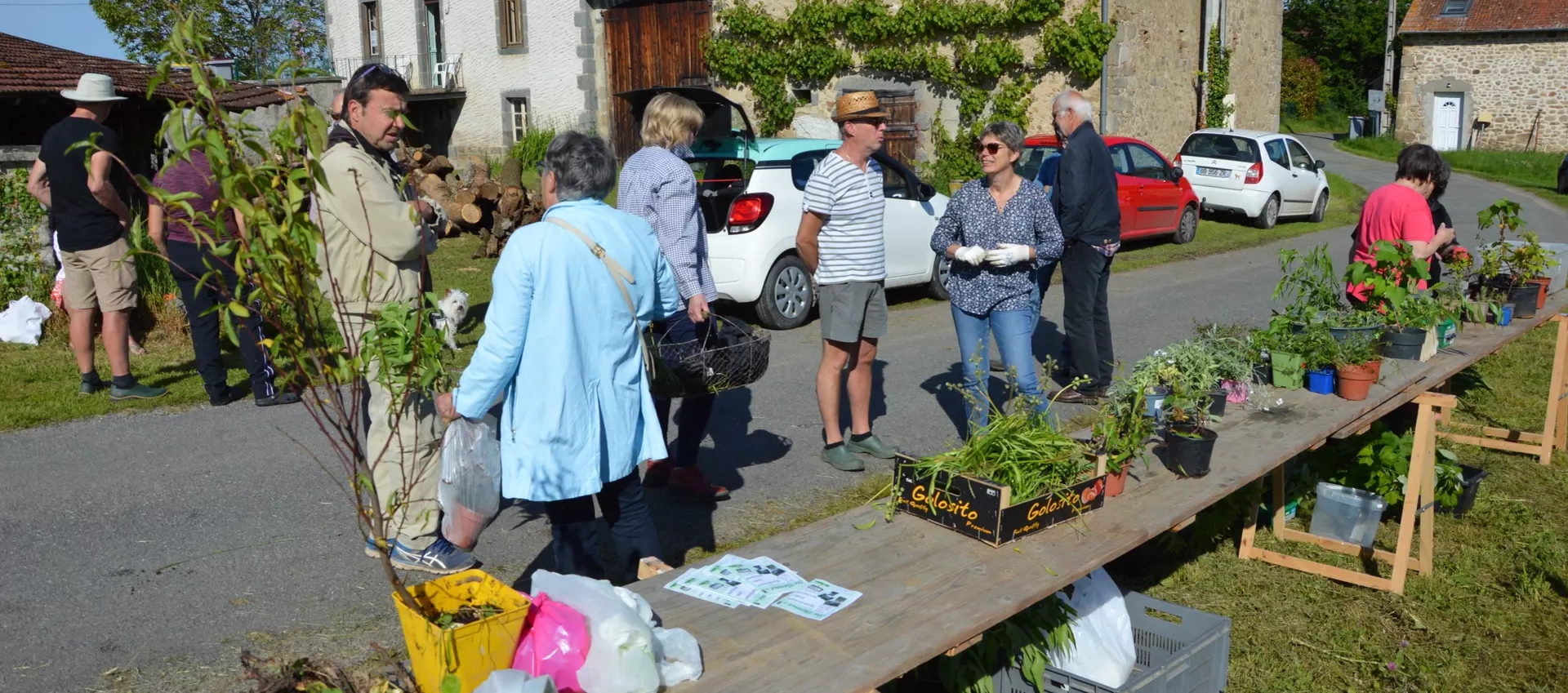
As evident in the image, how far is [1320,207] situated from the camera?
1888 cm

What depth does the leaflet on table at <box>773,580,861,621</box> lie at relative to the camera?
2.82m

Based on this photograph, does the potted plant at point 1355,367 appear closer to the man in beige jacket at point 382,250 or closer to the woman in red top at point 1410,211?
the woman in red top at point 1410,211

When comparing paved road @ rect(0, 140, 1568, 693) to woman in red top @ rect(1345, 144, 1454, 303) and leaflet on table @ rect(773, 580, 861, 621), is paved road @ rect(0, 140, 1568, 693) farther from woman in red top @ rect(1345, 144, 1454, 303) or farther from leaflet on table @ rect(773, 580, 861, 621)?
woman in red top @ rect(1345, 144, 1454, 303)

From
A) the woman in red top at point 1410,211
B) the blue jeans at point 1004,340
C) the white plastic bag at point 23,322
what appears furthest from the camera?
the white plastic bag at point 23,322

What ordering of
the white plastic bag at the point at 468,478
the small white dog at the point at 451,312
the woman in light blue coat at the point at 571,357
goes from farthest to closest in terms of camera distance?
the small white dog at the point at 451,312 < the white plastic bag at the point at 468,478 < the woman in light blue coat at the point at 571,357

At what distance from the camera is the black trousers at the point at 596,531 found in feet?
11.8

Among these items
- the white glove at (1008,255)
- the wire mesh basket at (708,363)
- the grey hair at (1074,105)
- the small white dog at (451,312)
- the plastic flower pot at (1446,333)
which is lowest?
the plastic flower pot at (1446,333)

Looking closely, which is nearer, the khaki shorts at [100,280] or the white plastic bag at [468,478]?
the white plastic bag at [468,478]

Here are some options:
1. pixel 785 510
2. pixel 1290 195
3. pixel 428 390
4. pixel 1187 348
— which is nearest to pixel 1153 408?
pixel 1187 348

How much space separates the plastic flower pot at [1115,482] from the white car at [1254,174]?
14.9 metres

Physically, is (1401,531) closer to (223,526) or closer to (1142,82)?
(223,526)

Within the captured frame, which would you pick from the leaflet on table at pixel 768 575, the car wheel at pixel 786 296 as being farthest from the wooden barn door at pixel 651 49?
the leaflet on table at pixel 768 575

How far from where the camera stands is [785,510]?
541cm

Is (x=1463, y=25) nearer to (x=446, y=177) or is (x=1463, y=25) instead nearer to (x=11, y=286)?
(x=446, y=177)
